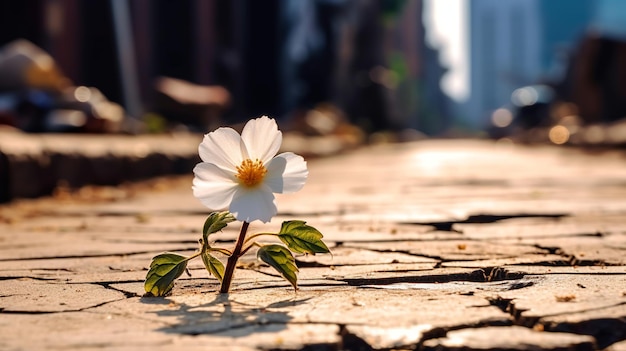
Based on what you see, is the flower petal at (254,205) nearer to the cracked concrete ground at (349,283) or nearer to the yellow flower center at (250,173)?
the yellow flower center at (250,173)

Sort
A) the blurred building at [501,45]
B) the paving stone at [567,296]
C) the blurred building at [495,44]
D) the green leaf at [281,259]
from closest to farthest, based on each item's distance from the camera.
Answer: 1. the paving stone at [567,296]
2. the green leaf at [281,259]
3. the blurred building at [501,45]
4. the blurred building at [495,44]

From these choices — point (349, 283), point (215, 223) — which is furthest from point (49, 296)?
point (349, 283)

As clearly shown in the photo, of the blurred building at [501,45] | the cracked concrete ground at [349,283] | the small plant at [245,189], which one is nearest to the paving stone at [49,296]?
the cracked concrete ground at [349,283]

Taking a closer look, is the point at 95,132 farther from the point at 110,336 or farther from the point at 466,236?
the point at 110,336

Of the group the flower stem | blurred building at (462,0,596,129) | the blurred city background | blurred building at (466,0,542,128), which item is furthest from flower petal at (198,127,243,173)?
blurred building at (466,0,542,128)

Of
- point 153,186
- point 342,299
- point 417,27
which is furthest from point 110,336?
point 417,27

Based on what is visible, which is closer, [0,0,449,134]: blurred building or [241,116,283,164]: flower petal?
[241,116,283,164]: flower petal

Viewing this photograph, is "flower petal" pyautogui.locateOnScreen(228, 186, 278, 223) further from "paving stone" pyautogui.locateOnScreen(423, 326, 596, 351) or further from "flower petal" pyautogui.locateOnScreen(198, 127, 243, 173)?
"paving stone" pyautogui.locateOnScreen(423, 326, 596, 351)
